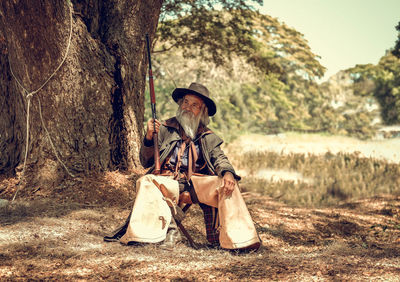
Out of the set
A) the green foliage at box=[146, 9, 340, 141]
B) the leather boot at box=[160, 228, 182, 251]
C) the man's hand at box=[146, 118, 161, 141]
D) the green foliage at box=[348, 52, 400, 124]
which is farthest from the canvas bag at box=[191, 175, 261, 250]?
the green foliage at box=[348, 52, 400, 124]

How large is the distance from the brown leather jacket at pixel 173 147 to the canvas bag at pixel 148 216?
0.45 m

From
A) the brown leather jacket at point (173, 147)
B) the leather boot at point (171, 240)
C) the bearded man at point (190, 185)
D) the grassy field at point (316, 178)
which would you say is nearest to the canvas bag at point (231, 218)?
the bearded man at point (190, 185)

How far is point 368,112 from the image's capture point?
34.1m

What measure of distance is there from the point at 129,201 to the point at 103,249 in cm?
213

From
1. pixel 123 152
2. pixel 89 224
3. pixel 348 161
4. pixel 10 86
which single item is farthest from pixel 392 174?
pixel 10 86

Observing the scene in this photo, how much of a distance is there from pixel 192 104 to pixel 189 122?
22 cm

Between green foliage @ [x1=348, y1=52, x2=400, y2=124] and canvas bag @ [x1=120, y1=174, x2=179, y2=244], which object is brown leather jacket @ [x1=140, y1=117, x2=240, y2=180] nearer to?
canvas bag @ [x1=120, y1=174, x2=179, y2=244]

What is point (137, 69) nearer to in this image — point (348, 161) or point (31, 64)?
point (31, 64)

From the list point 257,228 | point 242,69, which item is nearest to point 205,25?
point 242,69

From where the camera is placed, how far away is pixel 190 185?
4.48 metres

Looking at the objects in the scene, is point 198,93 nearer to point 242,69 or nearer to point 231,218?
point 231,218

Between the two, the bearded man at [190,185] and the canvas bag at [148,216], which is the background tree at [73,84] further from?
the canvas bag at [148,216]

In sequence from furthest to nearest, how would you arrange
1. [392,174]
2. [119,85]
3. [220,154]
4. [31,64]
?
[392,174], [119,85], [31,64], [220,154]

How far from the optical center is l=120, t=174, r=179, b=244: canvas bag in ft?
13.1
